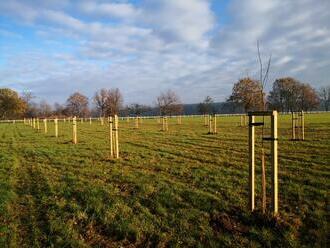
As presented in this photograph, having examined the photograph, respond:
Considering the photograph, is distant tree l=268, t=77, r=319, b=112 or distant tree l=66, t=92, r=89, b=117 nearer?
distant tree l=268, t=77, r=319, b=112

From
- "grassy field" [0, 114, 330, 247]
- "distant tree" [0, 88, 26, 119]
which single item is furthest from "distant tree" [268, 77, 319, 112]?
"grassy field" [0, 114, 330, 247]

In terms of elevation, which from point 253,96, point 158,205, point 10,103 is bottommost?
point 158,205

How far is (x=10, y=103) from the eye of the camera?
97500mm

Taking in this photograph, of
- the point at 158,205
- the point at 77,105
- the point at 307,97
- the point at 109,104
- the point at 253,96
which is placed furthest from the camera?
the point at 77,105

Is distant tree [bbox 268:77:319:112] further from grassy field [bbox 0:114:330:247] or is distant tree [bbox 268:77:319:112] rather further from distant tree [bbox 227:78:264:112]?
grassy field [bbox 0:114:330:247]

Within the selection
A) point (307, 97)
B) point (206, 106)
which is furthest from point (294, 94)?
point (206, 106)

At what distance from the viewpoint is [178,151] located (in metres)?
16.5

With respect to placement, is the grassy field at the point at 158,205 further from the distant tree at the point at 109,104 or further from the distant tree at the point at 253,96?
the distant tree at the point at 109,104

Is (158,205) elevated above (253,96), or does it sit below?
below

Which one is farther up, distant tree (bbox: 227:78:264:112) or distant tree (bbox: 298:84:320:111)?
distant tree (bbox: 298:84:320:111)

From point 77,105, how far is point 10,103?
2119cm

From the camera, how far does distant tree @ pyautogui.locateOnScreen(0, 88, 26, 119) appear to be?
9781 centimetres

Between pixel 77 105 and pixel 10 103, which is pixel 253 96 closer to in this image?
pixel 10 103

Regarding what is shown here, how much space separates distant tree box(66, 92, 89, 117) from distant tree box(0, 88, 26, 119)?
1557 cm
